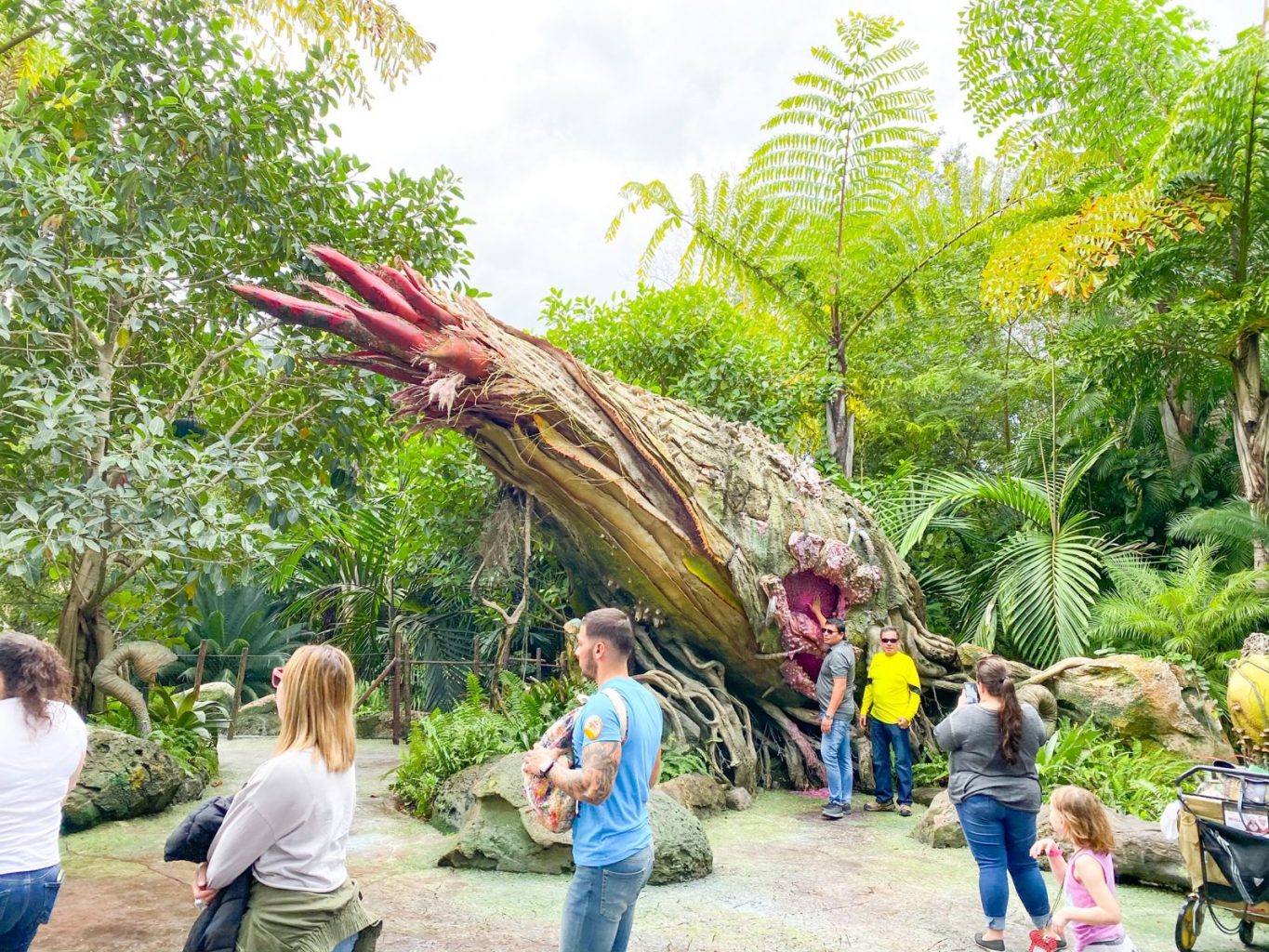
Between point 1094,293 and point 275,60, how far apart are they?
31.4 feet

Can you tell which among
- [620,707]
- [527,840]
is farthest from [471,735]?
[620,707]

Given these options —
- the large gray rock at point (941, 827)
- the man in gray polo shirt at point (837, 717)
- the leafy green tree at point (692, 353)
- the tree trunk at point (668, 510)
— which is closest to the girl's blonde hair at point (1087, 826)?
the large gray rock at point (941, 827)

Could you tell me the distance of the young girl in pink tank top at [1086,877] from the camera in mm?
3338

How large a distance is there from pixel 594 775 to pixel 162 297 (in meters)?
5.46

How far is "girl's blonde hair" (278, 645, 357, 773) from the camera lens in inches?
93.4

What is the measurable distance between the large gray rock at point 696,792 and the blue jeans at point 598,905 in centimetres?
399

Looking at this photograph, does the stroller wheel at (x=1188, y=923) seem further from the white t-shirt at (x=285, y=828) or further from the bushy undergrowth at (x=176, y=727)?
the bushy undergrowth at (x=176, y=727)

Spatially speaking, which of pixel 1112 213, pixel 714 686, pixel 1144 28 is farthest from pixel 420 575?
pixel 1144 28

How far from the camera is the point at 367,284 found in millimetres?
6938

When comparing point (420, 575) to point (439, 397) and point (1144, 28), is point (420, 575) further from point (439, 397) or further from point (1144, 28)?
point (1144, 28)

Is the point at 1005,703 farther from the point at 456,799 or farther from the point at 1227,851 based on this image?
the point at 456,799

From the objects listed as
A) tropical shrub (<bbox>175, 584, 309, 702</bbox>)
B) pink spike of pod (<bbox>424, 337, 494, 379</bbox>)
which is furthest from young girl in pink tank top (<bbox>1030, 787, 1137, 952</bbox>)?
tropical shrub (<bbox>175, 584, 309, 702</bbox>)

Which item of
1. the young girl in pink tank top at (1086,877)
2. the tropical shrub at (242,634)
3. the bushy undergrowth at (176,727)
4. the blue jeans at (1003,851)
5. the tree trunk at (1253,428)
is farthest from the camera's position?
the tropical shrub at (242,634)

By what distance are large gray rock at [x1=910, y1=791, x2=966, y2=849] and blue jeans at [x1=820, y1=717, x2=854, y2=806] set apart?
857 millimetres
